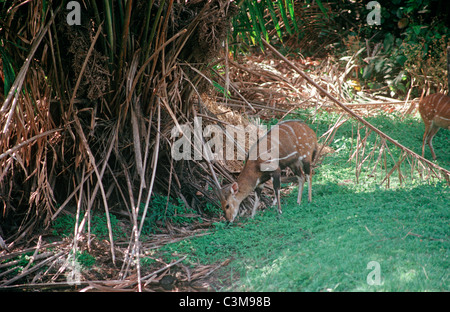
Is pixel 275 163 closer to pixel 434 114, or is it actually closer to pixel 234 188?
pixel 234 188

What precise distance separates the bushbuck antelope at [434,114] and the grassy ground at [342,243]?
1653mm

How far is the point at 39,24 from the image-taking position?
158 inches

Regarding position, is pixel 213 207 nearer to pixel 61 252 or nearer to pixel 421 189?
pixel 61 252

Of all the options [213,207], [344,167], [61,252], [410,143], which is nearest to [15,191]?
[61,252]

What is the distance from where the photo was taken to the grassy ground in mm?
3287

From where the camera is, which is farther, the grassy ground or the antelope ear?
the antelope ear

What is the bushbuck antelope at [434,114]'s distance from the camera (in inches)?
262

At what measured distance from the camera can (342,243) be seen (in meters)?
3.81

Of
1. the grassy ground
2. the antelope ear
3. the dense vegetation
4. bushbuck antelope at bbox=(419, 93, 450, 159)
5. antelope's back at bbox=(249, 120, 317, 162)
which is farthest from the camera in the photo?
bushbuck antelope at bbox=(419, 93, 450, 159)

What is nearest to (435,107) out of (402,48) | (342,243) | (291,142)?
(402,48)

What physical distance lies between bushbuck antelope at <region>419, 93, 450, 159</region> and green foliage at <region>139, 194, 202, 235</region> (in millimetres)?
3484

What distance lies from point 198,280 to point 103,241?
979 mm

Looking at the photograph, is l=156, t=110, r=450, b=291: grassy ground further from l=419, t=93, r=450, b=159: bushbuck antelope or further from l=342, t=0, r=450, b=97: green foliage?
l=342, t=0, r=450, b=97: green foliage

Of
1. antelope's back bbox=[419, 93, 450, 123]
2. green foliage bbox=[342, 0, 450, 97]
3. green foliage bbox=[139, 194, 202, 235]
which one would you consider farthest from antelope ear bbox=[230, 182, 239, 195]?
green foliage bbox=[342, 0, 450, 97]
